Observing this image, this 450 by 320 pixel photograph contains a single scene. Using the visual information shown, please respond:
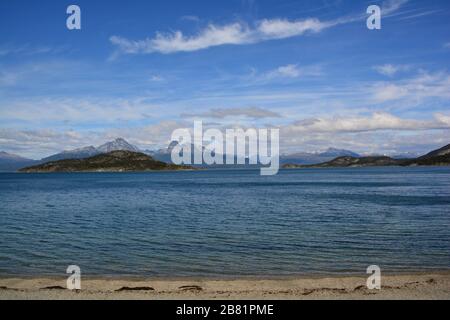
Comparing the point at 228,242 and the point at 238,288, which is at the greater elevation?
the point at 238,288

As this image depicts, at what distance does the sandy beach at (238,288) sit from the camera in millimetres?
18969

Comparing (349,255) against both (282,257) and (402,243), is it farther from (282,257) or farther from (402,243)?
(402,243)

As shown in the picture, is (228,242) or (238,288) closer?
(238,288)

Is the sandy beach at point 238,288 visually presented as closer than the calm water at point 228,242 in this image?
Yes

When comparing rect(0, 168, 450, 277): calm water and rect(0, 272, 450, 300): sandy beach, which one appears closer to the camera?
rect(0, 272, 450, 300): sandy beach

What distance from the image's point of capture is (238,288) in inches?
845

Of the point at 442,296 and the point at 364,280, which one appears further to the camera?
the point at 364,280

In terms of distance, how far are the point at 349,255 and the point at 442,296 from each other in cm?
1156

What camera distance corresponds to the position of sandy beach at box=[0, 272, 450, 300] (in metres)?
19.0

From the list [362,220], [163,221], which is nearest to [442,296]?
[362,220]

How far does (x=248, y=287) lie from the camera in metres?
21.7
